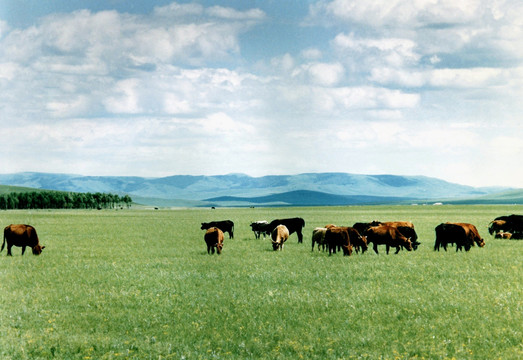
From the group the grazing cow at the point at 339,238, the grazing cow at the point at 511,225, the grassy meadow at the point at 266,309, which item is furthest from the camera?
the grazing cow at the point at 511,225

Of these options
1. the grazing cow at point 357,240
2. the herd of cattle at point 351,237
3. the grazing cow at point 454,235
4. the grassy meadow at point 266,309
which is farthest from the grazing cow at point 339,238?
the grazing cow at point 454,235

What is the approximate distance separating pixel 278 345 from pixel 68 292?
10162mm

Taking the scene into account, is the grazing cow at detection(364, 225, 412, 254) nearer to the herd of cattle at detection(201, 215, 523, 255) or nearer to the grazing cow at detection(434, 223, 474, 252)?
the herd of cattle at detection(201, 215, 523, 255)

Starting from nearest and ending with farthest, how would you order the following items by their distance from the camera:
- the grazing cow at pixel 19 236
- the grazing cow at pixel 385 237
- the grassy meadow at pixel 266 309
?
the grassy meadow at pixel 266 309 → the grazing cow at pixel 19 236 → the grazing cow at pixel 385 237

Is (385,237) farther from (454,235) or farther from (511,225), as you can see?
(511,225)

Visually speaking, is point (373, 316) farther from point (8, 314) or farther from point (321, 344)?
point (8, 314)

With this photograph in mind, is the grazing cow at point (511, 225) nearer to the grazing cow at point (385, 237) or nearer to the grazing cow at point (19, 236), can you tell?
the grazing cow at point (385, 237)

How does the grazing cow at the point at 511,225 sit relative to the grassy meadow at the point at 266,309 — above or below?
above

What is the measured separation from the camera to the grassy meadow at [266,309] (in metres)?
12.3

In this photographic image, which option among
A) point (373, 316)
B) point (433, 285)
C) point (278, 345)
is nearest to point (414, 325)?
point (373, 316)

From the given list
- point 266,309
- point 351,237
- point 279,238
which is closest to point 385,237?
point 351,237

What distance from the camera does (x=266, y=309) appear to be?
15.9m

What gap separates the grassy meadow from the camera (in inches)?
486

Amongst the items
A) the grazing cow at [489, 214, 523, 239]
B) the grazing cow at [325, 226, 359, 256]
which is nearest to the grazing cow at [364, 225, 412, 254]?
the grazing cow at [325, 226, 359, 256]
